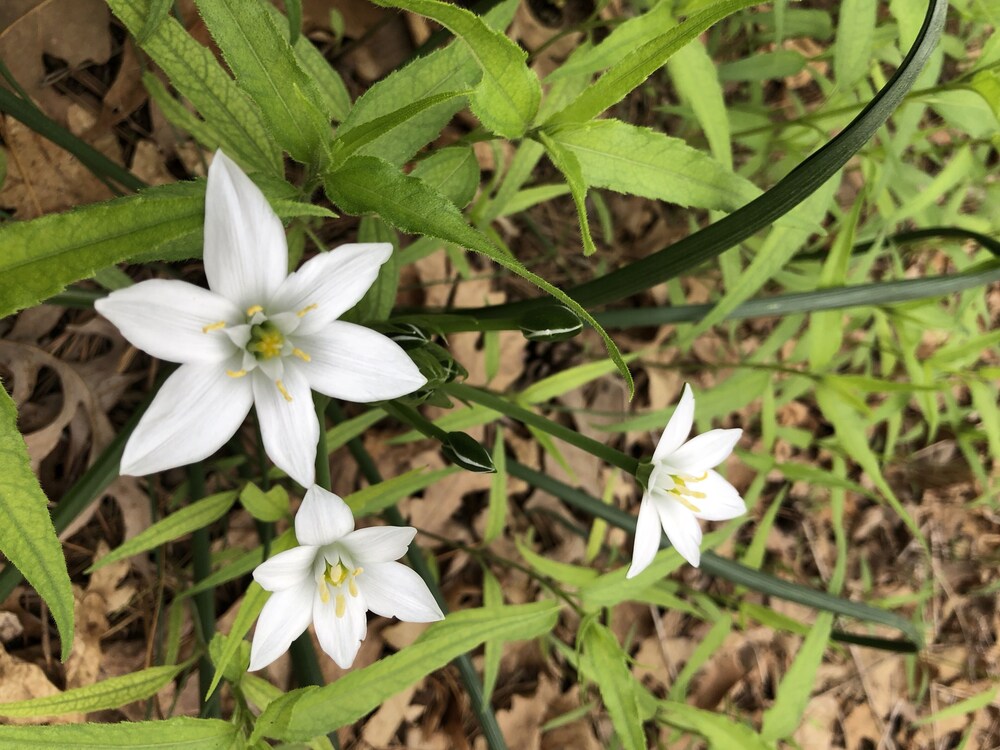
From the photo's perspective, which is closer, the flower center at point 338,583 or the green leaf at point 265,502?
the flower center at point 338,583

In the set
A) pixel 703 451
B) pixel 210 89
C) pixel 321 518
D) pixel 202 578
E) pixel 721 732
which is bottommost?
pixel 721 732

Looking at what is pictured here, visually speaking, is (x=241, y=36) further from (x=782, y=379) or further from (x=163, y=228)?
(x=782, y=379)

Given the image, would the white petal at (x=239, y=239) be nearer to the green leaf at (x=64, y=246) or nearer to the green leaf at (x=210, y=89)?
the green leaf at (x=64, y=246)

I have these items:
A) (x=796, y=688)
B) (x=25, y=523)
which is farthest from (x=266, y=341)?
(x=796, y=688)

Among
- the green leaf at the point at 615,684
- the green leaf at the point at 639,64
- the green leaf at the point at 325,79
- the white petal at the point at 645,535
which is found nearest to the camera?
the green leaf at the point at 639,64

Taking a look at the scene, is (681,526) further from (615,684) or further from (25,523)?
(25,523)

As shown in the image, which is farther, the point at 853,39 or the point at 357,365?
the point at 853,39

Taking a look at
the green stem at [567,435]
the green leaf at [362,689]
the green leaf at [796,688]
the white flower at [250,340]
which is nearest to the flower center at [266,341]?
the white flower at [250,340]

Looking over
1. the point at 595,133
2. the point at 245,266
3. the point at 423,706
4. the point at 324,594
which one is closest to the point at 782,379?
the point at 423,706
